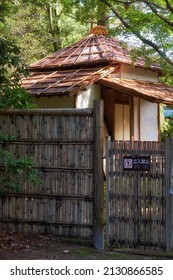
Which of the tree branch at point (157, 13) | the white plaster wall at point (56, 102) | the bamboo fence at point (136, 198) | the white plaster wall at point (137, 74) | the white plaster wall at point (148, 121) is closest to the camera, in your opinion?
the bamboo fence at point (136, 198)

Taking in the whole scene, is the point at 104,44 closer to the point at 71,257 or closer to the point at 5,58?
the point at 5,58

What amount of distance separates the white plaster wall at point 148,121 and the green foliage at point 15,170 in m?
8.05

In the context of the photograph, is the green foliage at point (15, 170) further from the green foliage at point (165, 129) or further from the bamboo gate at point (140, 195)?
the green foliage at point (165, 129)

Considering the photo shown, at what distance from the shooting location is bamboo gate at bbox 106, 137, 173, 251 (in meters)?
6.64

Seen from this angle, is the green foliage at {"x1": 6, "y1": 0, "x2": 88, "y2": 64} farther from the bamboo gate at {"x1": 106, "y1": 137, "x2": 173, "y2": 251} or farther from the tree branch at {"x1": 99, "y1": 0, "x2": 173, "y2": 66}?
the bamboo gate at {"x1": 106, "y1": 137, "x2": 173, "y2": 251}

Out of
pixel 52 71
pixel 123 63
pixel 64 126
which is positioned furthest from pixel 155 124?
pixel 64 126

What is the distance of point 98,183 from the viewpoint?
6.89 meters

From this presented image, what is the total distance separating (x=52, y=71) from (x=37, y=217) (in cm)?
820

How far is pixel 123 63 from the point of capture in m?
13.9

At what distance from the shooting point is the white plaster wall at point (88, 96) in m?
12.9

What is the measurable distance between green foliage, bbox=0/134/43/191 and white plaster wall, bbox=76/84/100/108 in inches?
222

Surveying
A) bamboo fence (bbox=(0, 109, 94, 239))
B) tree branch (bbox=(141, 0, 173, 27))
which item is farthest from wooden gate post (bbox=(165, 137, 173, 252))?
tree branch (bbox=(141, 0, 173, 27))

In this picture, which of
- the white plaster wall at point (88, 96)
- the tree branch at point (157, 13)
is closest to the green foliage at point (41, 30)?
the white plaster wall at point (88, 96)

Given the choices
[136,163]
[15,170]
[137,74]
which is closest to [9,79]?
[15,170]
